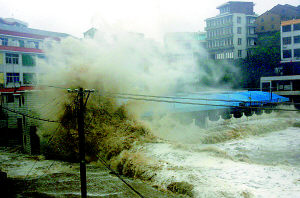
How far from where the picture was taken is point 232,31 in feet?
161

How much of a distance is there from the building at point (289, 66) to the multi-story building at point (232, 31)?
771cm

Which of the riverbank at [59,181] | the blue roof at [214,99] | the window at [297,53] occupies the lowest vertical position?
the riverbank at [59,181]

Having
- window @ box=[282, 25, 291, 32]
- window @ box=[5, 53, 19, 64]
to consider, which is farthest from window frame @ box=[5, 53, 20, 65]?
window @ box=[282, 25, 291, 32]

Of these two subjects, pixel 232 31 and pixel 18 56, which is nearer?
pixel 18 56

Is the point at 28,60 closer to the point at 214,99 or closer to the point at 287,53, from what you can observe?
the point at 214,99

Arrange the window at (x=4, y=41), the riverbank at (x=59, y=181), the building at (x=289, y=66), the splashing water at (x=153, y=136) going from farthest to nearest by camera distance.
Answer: the building at (x=289, y=66)
the window at (x=4, y=41)
the riverbank at (x=59, y=181)
the splashing water at (x=153, y=136)

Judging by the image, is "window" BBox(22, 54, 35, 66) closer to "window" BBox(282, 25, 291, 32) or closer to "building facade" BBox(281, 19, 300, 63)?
"building facade" BBox(281, 19, 300, 63)

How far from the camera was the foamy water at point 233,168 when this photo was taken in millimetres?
11641

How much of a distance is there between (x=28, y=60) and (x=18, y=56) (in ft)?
4.36

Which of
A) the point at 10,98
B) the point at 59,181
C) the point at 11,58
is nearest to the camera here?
the point at 59,181

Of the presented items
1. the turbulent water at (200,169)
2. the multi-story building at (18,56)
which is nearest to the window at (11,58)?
the multi-story building at (18,56)

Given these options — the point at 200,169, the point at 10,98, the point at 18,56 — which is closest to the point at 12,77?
the point at 18,56

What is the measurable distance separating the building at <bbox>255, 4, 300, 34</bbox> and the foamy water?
3286 cm

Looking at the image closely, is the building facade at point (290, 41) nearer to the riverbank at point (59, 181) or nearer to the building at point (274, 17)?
the building at point (274, 17)
